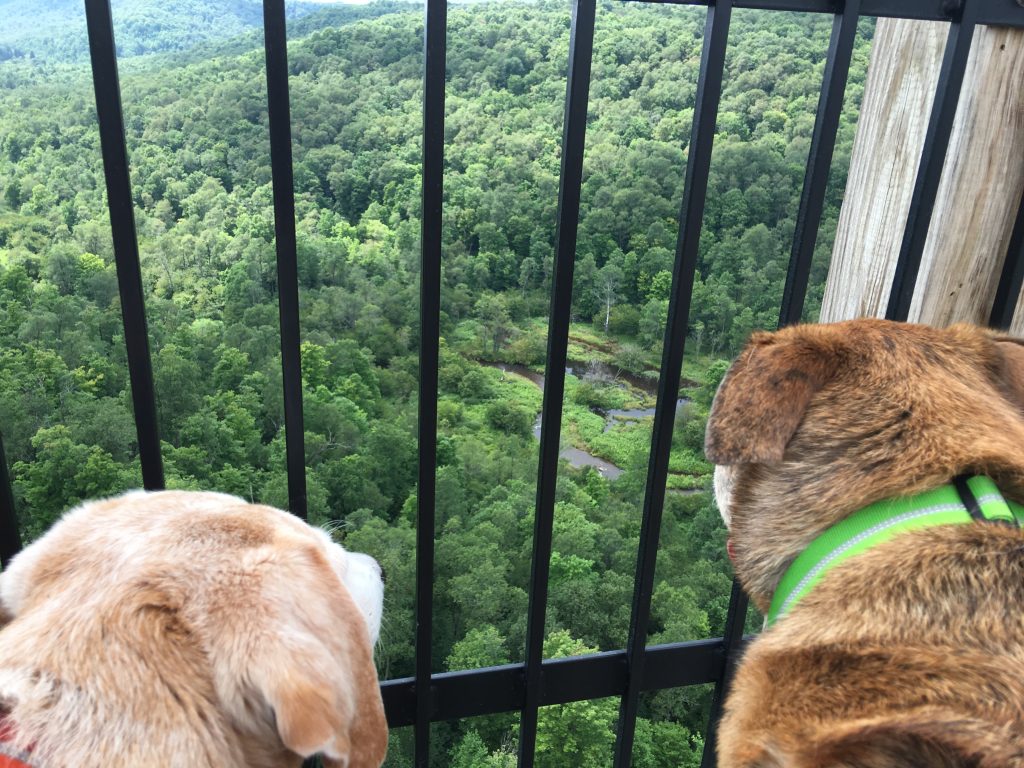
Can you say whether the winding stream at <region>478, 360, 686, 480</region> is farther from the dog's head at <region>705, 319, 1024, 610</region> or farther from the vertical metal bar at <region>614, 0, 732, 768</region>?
the dog's head at <region>705, 319, 1024, 610</region>

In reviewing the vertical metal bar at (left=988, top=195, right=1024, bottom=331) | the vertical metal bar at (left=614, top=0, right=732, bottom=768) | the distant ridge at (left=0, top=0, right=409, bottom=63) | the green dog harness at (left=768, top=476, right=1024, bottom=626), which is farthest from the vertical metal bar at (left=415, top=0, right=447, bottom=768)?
the distant ridge at (left=0, top=0, right=409, bottom=63)

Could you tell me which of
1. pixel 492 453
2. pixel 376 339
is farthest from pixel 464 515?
pixel 376 339

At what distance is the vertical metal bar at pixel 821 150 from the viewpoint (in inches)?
64.7

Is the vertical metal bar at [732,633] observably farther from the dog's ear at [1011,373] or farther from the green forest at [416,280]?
the green forest at [416,280]

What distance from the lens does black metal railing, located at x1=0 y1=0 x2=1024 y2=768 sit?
1487 millimetres

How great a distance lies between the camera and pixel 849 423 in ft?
5.18

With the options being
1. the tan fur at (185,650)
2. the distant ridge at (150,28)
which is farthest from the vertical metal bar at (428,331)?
the distant ridge at (150,28)

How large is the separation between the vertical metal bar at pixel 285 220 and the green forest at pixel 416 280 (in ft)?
1.13

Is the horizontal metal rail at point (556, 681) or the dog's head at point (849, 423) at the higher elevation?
the dog's head at point (849, 423)

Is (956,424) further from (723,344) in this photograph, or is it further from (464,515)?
(464,515)

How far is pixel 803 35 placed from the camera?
16.3 ft

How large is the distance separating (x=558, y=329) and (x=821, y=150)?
2.36ft

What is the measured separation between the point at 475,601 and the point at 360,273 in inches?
305

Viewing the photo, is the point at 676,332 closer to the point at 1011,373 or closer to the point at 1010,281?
the point at 1011,373
